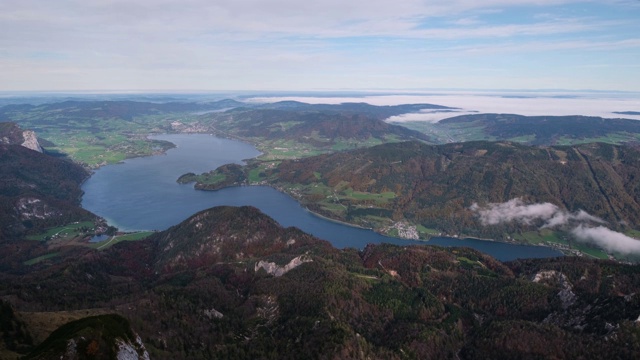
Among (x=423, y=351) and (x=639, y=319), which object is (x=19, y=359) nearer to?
(x=423, y=351)

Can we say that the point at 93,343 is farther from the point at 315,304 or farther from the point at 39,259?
the point at 39,259

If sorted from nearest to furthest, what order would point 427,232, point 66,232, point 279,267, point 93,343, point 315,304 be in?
point 93,343 → point 315,304 → point 279,267 → point 66,232 → point 427,232

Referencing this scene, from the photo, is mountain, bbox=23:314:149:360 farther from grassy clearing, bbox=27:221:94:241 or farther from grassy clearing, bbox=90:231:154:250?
grassy clearing, bbox=27:221:94:241

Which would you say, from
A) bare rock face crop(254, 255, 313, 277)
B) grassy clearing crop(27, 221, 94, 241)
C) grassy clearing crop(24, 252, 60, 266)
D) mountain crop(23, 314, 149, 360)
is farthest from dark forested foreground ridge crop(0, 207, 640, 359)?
grassy clearing crop(27, 221, 94, 241)

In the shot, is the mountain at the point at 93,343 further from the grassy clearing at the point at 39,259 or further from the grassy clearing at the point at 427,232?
the grassy clearing at the point at 427,232

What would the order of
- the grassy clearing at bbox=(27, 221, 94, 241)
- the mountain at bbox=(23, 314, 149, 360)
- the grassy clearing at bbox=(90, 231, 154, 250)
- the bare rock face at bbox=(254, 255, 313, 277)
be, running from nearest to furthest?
the mountain at bbox=(23, 314, 149, 360) < the bare rock face at bbox=(254, 255, 313, 277) < the grassy clearing at bbox=(90, 231, 154, 250) < the grassy clearing at bbox=(27, 221, 94, 241)

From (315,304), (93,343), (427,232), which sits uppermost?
(93,343)

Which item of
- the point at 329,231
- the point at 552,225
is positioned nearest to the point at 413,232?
the point at 329,231

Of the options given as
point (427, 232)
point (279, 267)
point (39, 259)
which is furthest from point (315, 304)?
point (427, 232)
